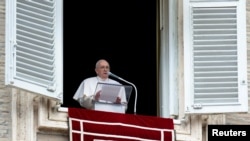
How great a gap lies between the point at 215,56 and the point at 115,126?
3.83 ft

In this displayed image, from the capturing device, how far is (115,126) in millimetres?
14125

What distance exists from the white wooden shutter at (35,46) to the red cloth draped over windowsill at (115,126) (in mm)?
292

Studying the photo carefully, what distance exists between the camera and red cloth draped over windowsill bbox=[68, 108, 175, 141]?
1405 centimetres

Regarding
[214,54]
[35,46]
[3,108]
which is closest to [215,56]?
[214,54]

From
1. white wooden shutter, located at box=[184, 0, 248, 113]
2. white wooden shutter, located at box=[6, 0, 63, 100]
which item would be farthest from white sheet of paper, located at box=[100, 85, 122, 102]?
white wooden shutter, located at box=[184, 0, 248, 113]

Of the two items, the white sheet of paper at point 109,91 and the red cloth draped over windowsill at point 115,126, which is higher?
the white sheet of paper at point 109,91

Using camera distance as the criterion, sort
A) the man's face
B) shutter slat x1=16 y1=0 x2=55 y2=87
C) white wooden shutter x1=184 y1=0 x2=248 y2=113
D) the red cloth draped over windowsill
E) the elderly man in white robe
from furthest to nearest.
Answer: the man's face < white wooden shutter x1=184 y1=0 x2=248 y2=113 < the elderly man in white robe < the red cloth draped over windowsill < shutter slat x1=16 y1=0 x2=55 y2=87

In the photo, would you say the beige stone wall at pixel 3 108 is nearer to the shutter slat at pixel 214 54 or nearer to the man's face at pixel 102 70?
the man's face at pixel 102 70

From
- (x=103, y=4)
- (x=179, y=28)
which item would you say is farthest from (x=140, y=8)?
(x=179, y=28)

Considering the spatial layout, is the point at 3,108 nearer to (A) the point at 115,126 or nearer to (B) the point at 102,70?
(A) the point at 115,126

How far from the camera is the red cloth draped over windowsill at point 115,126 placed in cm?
1405

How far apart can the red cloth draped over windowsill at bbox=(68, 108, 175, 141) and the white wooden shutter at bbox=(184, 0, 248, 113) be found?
0.36 meters

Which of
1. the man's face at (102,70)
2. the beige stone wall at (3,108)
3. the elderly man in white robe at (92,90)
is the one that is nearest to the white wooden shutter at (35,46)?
the beige stone wall at (3,108)

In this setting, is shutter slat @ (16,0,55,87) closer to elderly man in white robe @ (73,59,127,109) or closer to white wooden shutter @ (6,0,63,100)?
white wooden shutter @ (6,0,63,100)
